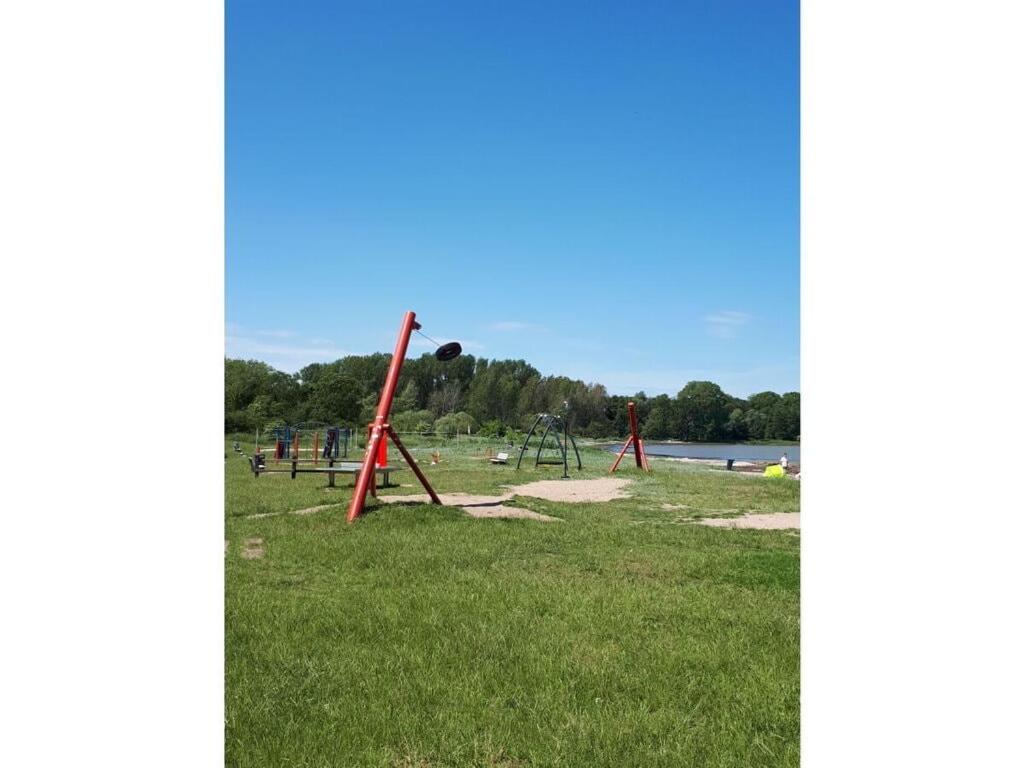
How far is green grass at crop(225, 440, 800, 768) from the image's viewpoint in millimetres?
1483

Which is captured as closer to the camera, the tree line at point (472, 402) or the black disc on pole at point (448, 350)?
the black disc on pole at point (448, 350)

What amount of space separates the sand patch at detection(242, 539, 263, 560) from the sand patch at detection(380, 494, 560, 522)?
1.44 metres

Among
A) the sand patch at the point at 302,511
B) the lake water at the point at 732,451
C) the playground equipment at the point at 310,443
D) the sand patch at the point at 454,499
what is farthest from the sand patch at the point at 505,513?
the lake water at the point at 732,451

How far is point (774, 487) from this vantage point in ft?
27.4

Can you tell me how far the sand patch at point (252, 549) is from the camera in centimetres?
389

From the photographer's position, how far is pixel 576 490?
812 centimetres

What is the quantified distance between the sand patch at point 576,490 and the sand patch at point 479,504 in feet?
2.43

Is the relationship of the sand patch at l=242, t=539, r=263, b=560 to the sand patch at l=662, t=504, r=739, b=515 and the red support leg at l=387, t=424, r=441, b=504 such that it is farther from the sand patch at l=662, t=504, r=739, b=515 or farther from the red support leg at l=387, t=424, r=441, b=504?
the sand patch at l=662, t=504, r=739, b=515
